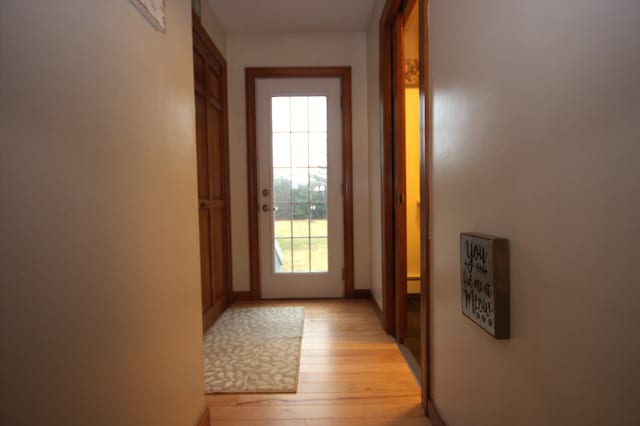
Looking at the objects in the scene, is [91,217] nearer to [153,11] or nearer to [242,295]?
[153,11]

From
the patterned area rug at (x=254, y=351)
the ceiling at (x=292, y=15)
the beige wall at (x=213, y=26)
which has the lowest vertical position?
the patterned area rug at (x=254, y=351)

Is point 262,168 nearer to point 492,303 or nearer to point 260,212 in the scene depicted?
point 260,212

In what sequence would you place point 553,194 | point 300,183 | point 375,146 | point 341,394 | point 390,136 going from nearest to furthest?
point 553,194 → point 341,394 → point 390,136 → point 375,146 → point 300,183

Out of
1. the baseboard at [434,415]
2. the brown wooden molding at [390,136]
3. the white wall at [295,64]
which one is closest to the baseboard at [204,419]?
the baseboard at [434,415]

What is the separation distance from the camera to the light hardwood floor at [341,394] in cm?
144

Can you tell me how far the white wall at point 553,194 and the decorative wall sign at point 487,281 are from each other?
1.0 inches

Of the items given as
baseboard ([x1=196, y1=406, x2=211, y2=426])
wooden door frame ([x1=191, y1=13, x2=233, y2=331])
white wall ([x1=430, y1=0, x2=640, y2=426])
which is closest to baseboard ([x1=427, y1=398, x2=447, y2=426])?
white wall ([x1=430, y1=0, x2=640, y2=426])

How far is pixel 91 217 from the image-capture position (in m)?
0.72

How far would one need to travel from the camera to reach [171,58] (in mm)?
1119

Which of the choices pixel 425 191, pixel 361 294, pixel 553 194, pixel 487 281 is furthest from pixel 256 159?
pixel 553 194

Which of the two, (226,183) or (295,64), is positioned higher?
(295,64)

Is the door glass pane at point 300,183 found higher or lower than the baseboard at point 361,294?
higher

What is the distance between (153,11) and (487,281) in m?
1.20

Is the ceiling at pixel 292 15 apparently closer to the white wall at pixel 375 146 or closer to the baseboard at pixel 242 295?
the white wall at pixel 375 146
